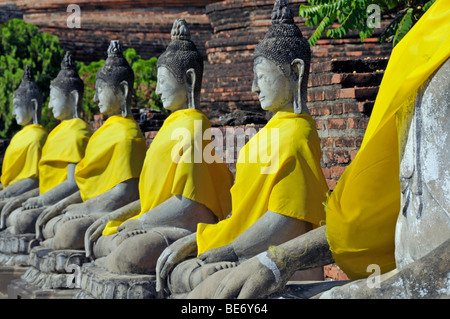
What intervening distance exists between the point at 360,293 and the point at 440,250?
307 millimetres

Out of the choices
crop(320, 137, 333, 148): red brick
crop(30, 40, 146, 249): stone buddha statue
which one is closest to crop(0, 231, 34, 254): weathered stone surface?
crop(30, 40, 146, 249): stone buddha statue

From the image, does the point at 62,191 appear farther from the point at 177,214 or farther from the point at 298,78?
the point at 298,78

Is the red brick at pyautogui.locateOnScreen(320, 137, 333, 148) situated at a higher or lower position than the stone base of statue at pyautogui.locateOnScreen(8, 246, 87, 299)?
higher

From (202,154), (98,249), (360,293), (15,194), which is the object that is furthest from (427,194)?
(15,194)

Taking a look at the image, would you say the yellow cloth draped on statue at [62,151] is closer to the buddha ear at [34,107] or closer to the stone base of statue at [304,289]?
the buddha ear at [34,107]

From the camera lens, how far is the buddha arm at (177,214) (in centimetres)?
482

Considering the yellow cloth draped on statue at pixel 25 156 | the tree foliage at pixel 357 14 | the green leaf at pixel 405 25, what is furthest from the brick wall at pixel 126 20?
the green leaf at pixel 405 25

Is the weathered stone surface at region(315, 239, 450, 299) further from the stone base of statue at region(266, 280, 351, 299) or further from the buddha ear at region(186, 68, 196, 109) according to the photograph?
the buddha ear at region(186, 68, 196, 109)

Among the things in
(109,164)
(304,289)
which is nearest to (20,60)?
(109,164)

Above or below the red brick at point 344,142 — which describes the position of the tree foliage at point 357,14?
above

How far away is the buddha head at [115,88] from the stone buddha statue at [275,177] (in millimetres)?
2302

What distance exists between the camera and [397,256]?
8.18 feet

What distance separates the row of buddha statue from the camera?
283cm

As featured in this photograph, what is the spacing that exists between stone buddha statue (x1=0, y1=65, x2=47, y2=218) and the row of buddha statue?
1.2 inches
